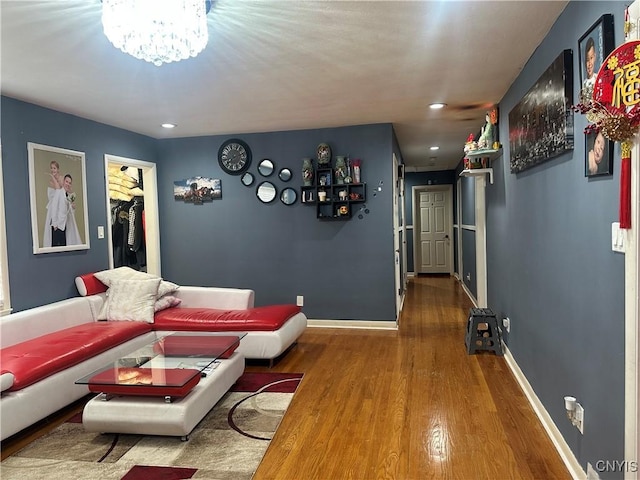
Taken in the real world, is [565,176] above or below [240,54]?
below

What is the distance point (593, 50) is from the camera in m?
1.74

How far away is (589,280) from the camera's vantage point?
1.86m

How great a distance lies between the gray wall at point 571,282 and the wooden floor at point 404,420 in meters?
0.25

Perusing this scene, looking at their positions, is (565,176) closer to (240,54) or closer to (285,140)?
(240,54)

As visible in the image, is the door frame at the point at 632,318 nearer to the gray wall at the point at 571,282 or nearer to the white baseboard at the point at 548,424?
the gray wall at the point at 571,282

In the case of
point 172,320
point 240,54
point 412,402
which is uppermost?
point 240,54

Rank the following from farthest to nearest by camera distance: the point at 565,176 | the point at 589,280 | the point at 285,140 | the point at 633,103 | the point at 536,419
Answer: the point at 285,140, the point at 536,419, the point at 565,176, the point at 589,280, the point at 633,103

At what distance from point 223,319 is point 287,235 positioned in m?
1.69

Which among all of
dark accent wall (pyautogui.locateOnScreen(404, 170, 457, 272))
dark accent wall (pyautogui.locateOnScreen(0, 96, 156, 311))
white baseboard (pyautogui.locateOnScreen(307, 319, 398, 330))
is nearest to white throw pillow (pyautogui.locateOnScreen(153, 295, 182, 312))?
dark accent wall (pyautogui.locateOnScreen(0, 96, 156, 311))

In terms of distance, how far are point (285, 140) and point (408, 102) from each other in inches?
68.6

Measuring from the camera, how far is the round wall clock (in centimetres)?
522

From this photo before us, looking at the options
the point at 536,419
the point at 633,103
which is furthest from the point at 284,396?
the point at 633,103

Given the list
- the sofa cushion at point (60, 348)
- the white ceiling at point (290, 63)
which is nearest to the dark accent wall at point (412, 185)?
the white ceiling at point (290, 63)

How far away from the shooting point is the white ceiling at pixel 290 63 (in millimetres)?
2166
